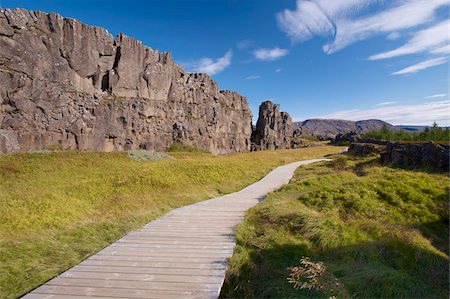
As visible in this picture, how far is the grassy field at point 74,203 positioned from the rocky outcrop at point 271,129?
84.3m

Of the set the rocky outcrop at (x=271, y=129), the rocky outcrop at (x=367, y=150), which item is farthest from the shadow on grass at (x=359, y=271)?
the rocky outcrop at (x=271, y=129)

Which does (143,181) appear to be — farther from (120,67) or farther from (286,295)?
(120,67)

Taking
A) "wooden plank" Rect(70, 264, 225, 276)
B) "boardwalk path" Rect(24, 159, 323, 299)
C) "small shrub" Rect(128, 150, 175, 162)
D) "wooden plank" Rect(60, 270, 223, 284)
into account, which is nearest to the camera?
"boardwalk path" Rect(24, 159, 323, 299)

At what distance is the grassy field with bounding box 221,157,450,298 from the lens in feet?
20.3

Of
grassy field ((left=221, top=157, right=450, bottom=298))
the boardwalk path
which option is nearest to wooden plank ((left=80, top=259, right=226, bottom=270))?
the boardwalk path

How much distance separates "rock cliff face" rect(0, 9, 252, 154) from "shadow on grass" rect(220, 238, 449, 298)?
33.2 m

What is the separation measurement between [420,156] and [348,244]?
54.5ft

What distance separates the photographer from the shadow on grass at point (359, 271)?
609cm

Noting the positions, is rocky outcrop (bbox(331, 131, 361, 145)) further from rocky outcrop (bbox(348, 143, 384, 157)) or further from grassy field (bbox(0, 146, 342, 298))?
grassy field (bbox(0, 146, 342, 298))

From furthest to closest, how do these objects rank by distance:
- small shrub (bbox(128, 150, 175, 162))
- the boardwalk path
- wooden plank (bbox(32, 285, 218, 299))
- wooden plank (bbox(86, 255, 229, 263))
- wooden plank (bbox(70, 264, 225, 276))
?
1. small shrub (bbox(128, 150, 175, 162))
2. wooden plank (bbox(86, 255, 229, 263))
3. wooden plank (bbox(70, 264, 225, 276))
4. the boardwalk path
5. wooden plank (bbox(32, 285, 218, 299))

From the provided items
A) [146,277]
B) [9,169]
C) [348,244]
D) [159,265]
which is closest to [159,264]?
[159,265]

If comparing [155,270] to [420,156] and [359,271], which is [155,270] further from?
[420,156]

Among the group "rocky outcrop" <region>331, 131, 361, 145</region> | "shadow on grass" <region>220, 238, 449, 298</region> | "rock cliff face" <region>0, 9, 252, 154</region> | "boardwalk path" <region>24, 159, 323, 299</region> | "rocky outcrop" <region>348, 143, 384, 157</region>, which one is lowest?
"shadow on grass" <region>220, 238, 449, 298</region>

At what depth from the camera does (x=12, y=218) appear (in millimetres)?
9992
